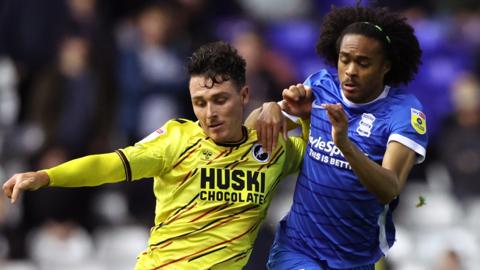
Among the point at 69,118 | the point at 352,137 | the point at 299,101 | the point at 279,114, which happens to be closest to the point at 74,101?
the point at 69,118

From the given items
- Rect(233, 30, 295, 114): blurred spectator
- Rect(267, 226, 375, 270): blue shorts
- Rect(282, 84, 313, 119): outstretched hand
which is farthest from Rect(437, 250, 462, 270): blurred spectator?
Rect(282, 84, 313, 119): outstretched hand

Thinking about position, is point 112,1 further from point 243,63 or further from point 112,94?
point 243,63

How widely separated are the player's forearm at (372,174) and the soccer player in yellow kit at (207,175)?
0.65 meters

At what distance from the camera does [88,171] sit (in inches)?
250

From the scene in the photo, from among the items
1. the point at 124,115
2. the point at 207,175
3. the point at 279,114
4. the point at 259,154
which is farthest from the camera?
the point at 124,115

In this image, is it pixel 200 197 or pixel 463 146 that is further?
pixel 463 146

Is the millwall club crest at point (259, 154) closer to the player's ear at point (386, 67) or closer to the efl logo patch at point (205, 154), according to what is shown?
the efl logo patch at point (205, 154)

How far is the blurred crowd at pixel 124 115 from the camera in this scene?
11.4 meters

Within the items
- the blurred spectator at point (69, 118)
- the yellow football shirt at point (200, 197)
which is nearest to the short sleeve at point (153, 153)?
the yellow football shirt at point (200, 197)

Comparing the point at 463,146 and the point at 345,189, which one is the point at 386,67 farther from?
the point at 463,146

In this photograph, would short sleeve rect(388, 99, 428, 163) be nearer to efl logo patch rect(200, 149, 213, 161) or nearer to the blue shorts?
the blue shorts

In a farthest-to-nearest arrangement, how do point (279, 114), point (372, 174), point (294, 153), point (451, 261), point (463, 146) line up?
point (463, 146) < point (451, 261) < point (294, 153) < point (279, 114) < point (372, 174)

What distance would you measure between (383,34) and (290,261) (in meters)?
1.37

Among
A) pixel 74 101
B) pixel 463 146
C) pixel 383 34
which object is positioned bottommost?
pixel 463 146
